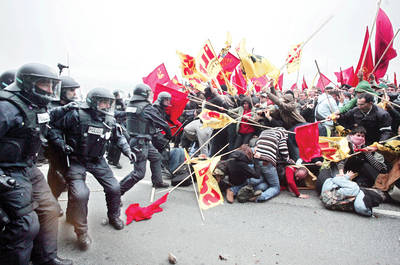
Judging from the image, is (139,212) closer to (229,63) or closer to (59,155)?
(59,155)

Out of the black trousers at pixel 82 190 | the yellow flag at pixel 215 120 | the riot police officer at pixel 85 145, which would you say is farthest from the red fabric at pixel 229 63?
the black trousers at pixel 82 190

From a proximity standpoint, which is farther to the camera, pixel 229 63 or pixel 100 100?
pixel 229 63

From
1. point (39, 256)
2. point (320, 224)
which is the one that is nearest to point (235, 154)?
point (320, 224)

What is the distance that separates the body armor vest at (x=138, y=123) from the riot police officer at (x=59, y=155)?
97 cm

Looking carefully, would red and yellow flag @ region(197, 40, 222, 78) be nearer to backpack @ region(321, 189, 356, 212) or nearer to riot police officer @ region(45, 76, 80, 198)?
riot police officer @ region(45, 76, 80, 198)

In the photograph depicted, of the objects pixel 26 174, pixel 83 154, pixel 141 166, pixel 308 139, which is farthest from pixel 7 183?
pixel 308 139

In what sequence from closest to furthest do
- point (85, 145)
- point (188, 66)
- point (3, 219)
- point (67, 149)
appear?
1. point (3, 219)
2. point (67, 149)
3. point (85, 145)
4. point (188, 66)

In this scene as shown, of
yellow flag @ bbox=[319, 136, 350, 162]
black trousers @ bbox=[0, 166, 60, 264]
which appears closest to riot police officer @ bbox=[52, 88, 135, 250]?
black trousers @ bbox=[0, 166, 60, 264]

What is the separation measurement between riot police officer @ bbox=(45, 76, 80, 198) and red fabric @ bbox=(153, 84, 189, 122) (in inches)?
60.5

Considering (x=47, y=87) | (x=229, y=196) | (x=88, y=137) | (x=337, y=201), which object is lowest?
(x=229, y=196)

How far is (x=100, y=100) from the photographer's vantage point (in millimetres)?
3043

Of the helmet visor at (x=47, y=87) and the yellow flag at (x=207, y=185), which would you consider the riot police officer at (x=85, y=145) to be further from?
the yellow flag at (x=207, y=185)

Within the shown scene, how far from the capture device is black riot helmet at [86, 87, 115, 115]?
304 cm

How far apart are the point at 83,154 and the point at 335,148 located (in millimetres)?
3997
